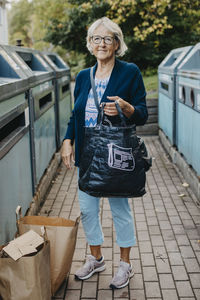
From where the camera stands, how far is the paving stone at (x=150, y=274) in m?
3.01

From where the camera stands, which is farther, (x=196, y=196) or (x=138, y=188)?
(x=196, y=196)

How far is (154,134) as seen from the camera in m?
8.45

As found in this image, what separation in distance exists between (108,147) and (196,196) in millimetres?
2478

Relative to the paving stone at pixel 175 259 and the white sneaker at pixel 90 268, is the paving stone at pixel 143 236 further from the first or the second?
the white sneaker at pixel 90 268

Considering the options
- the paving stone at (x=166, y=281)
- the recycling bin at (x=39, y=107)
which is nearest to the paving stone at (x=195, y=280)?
the paving stone at (x=166, y=281)

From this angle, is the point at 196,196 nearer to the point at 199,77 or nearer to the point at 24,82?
the point at 199,77

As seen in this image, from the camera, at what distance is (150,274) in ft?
10.1

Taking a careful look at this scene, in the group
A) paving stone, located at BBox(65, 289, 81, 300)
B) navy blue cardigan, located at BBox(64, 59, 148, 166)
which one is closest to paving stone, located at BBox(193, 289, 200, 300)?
paving stone, located at BBox(65, 289, 81, 300)

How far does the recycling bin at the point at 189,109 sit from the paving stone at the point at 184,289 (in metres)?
1.89

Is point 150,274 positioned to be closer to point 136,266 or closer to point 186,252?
point 136,266

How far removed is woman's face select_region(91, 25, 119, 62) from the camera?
2.61 meters

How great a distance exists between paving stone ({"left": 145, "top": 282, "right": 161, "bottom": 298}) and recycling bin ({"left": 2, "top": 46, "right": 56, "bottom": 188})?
1764 mm

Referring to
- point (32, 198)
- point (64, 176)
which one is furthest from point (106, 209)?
point (64, 176)

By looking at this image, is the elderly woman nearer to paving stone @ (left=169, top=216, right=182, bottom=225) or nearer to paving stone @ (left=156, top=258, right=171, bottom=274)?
paving stone @ (left=156, top=258, right=171, bottom=274)
